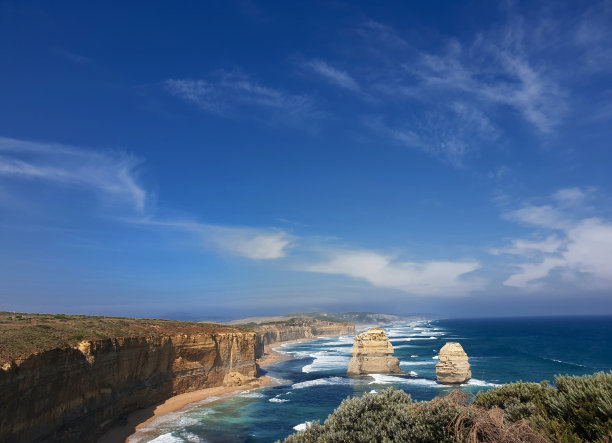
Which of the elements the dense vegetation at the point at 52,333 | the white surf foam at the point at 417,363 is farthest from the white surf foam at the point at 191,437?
the white surf foam at the point at 417,363

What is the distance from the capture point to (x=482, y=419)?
8.59 m

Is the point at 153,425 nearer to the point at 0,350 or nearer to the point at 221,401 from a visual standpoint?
the point at 221,401

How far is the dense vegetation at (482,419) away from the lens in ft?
27.6

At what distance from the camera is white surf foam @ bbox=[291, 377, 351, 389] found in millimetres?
48156

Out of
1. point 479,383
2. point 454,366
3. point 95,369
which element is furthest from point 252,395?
point 479,383

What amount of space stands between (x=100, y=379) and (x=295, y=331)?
10605 cm

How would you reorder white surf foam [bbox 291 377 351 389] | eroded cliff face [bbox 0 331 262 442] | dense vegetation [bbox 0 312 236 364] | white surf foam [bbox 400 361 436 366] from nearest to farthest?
eroded cliff face [bbox 0 331 262 442] → dense vegetation [bbox 0 312 236 364] → white surf foam [bbox 291 377 351 389] → white surf foam [bbox 400 361 436 366]

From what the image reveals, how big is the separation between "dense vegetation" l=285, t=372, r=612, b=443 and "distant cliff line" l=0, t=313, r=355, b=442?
60.2ft

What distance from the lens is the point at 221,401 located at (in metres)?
38.9

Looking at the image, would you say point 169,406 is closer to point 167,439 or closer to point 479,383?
point 167,439

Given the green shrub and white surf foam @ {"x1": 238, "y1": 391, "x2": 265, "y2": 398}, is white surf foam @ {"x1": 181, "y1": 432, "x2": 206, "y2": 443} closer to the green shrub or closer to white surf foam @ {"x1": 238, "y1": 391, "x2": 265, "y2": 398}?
white surf foam @ {"x1": 238, "y1": 391, "x2": 265, "y2": 398}

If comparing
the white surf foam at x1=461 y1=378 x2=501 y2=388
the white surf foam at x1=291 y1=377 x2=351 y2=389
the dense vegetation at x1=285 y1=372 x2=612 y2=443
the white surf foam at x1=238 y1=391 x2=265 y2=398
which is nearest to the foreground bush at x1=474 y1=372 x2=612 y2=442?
the dense vegetation at x1=285 y1=372 x2=612 y2=443

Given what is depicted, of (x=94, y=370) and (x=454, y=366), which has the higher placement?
(x=94, y=370)

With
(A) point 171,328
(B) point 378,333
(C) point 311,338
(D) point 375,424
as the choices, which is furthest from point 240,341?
(C) point 311,338
